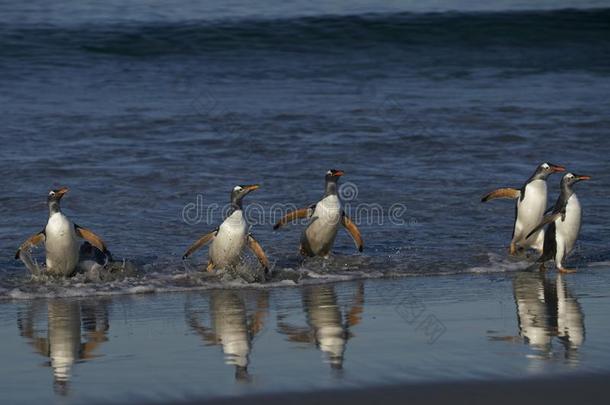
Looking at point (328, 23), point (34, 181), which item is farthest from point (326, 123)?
point (328, 23)

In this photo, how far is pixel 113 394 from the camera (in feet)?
18.9

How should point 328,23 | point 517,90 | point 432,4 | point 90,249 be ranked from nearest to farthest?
point 90,249 → point 517,90 → point 328,23 → point 432,4

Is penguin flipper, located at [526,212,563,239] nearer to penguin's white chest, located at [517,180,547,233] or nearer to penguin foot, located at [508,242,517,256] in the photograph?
penguin foot, located at [508,242,517,256]

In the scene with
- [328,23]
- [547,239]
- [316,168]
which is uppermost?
[328,23]

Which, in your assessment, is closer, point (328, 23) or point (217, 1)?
point (328, 23)

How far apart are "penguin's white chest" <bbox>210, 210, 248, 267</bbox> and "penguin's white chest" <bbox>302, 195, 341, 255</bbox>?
2.36ft

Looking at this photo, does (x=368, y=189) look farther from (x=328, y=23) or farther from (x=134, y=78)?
(x=328, y=23)

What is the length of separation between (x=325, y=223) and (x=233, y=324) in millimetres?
3245

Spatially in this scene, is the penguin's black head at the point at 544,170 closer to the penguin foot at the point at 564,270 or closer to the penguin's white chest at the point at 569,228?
the penguin's white chest at the point at 569,228

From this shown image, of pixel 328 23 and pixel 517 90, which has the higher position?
pixel 328 23

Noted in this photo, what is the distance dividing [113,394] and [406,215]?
674 cm

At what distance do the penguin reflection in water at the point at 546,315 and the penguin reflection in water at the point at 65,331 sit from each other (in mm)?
2372

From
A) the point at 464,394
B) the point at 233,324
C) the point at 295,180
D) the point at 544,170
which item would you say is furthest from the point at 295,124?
the point at 464,394

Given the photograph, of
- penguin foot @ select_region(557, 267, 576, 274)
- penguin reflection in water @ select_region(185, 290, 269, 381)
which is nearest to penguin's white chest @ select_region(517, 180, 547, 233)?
penguin foot @ select_region(557, 267, 576, 274)
